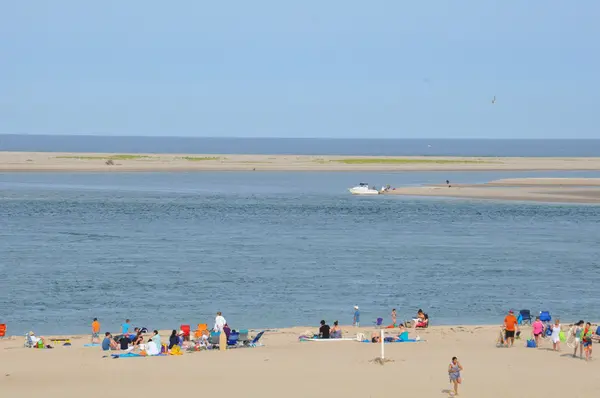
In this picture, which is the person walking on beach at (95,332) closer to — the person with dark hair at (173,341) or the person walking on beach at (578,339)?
the person with dark hair at (173,341)

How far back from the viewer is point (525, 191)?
96688mm

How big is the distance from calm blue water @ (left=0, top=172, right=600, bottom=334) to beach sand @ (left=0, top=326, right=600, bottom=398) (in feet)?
19.8

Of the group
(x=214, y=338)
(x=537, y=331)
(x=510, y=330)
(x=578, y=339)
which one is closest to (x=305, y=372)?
(x=214, y=338)

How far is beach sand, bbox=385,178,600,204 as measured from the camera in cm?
8894

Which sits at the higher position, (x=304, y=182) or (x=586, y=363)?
(x=304, y=182)

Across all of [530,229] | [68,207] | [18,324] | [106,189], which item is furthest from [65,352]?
[106,189]

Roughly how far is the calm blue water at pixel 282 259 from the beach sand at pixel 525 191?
5658 millimetres

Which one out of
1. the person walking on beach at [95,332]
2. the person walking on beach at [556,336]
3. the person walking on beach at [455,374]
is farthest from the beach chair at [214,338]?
the person walking on beach at [556,336]

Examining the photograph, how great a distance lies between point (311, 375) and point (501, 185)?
83398mm

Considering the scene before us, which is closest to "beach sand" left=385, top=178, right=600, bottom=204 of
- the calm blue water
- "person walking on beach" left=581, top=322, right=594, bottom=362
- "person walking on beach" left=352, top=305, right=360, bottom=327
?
the calm blue water

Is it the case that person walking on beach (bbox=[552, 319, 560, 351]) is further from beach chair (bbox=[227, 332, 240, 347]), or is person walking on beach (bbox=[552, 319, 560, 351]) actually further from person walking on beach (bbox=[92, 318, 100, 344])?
person walking on beach (bbox=[92, 318, 100, 344])

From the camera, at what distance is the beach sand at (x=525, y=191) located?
88.9m

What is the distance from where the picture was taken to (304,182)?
11544 centimetres

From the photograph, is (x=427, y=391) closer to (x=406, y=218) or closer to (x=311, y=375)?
(x=311, y=375)
